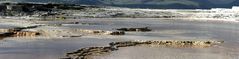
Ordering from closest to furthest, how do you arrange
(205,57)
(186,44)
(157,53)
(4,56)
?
(4,56)
(205,57)
(157,53)
(186,44)

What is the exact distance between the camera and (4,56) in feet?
64.8

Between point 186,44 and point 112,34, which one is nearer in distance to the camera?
point 186,44

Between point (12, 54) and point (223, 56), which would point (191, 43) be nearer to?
point (223, 56)

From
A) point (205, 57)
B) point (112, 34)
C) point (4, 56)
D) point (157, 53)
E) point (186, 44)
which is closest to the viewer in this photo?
point (4, 56)

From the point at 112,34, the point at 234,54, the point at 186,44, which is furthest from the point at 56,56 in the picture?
the point at 112,34

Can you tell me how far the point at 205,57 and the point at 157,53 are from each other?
8.05ft

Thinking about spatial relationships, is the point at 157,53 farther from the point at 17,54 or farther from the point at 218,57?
the point at 17,54

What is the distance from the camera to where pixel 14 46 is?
2447 cm

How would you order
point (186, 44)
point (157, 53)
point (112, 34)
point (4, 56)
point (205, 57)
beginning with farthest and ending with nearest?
point (112, 34), point (186, 44), point (157, 53), point (205, 57), point (4, 56)

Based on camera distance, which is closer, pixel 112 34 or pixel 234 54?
pixel 234 54

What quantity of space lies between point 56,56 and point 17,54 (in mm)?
1713

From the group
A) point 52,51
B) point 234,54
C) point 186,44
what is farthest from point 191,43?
point 52,51

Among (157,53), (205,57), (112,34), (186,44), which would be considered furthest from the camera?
(112,34)

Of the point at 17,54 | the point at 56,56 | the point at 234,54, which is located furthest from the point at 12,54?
the point at 234,54
